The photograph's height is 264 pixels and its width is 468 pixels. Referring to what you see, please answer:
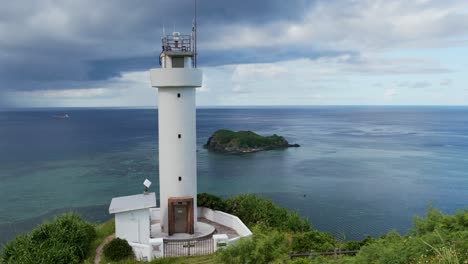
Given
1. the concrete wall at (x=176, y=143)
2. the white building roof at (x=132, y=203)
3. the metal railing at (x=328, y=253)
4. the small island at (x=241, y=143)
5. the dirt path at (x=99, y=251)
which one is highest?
the concrete wall at (x=176, y=143)

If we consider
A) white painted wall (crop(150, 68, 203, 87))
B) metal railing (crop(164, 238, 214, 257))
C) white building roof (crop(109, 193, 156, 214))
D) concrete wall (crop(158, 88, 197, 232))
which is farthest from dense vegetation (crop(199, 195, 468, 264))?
white painted wall (crop(150, 68, 203, 87))

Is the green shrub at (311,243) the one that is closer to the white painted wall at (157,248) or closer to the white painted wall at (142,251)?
the white painted wall at (157,248)

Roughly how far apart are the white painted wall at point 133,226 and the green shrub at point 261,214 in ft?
12.7

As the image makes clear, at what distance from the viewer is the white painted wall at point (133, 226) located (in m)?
11.9

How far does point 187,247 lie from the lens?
1174 centimetres

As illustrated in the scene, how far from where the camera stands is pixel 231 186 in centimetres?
→ 3616

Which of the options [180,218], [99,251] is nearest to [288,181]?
[180,218]

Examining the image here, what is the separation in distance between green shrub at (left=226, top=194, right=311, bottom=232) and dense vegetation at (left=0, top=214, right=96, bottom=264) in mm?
5407

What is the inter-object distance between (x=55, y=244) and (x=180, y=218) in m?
3.95

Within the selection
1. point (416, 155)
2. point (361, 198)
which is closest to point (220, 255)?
point (361, 198)

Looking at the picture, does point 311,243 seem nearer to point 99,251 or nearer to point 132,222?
point 132,222

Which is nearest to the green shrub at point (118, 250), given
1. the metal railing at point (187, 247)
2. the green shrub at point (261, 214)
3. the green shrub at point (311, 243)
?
the metal railing at point (187, 247)

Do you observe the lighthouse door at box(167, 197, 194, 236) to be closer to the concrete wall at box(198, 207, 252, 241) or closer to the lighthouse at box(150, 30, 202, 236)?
the lighthouse at box(150, 30, 202, 236)

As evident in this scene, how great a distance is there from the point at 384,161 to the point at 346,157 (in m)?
5.03
